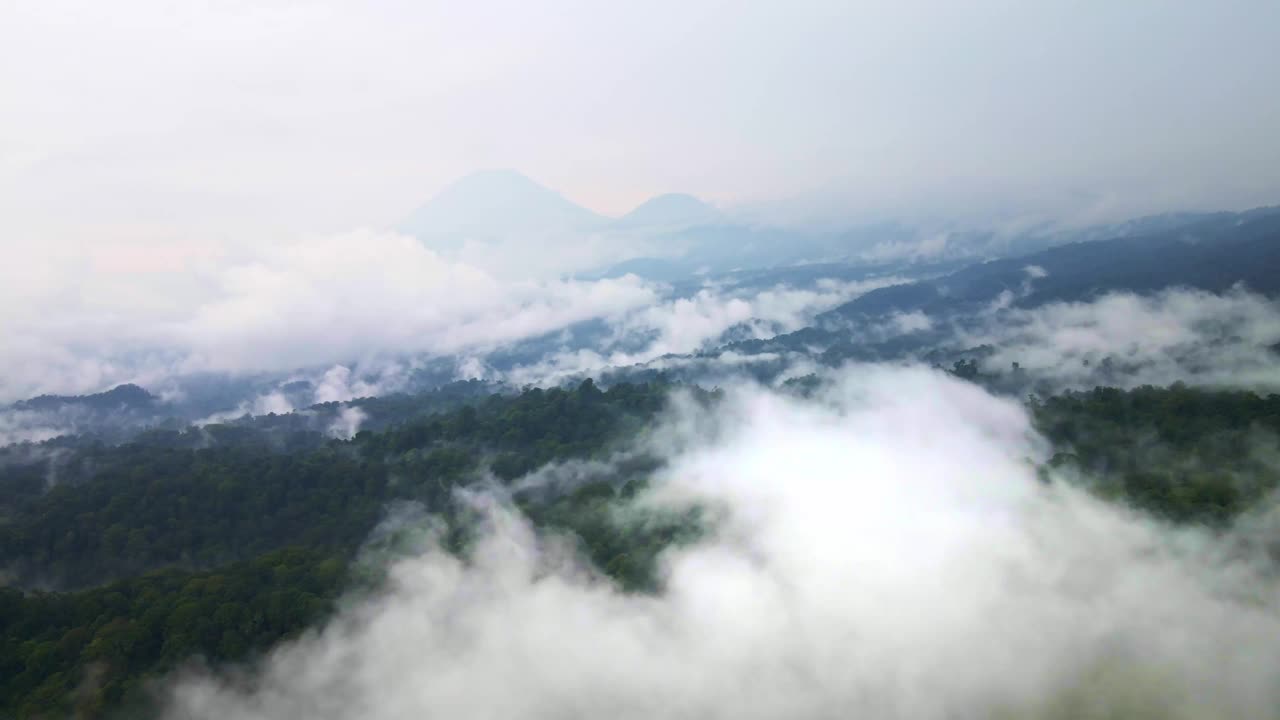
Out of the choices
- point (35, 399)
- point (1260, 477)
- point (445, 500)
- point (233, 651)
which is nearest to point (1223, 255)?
point (1260, 477)

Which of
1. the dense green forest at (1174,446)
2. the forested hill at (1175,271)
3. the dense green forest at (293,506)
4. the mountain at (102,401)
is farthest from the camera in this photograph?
the mountain at (102,401)

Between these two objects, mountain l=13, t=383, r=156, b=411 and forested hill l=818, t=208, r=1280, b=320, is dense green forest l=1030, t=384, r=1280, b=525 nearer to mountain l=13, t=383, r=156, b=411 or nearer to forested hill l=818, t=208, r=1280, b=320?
forested hill l=818, t=208, r=1280, b=320

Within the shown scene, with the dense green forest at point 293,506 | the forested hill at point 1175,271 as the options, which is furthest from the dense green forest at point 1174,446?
the forested hill at point 1175,271

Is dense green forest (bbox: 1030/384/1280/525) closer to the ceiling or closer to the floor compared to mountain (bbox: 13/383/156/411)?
closer to the floor

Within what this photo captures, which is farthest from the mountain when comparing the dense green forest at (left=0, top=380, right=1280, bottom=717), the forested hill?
the forested hill

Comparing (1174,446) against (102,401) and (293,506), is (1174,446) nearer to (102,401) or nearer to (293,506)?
(293,506)

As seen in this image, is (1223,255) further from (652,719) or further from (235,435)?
(235,435)

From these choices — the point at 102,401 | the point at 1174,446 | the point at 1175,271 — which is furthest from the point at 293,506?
the point at 1175,271

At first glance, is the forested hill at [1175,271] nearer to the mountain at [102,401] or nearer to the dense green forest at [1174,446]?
the dense green forest at [1174,446]

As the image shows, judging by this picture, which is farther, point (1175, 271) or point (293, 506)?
point (1175, 271)
